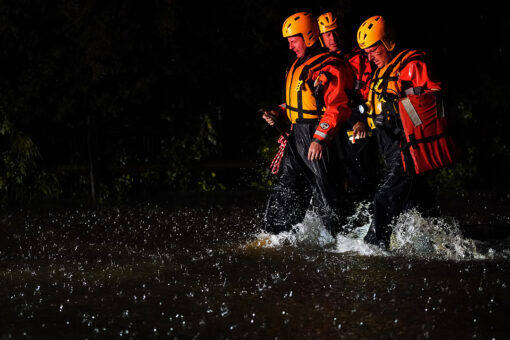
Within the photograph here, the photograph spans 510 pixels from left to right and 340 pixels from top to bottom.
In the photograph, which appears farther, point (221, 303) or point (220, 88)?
point (220, 88)

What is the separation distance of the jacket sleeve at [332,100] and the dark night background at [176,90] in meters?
4.28

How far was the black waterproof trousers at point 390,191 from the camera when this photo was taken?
741 cm

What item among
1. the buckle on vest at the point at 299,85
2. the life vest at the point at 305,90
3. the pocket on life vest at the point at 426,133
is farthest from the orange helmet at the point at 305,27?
the pocket on life vest at the point at 426,133

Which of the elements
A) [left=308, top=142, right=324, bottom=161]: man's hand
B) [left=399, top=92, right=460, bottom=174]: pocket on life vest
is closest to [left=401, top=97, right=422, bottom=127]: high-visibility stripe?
[left=399, top=92, right=460, bottom=174]: pocket on life vest

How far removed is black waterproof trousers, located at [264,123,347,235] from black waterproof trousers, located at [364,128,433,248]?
0.51m

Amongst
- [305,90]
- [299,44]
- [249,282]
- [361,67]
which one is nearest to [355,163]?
[305,90]

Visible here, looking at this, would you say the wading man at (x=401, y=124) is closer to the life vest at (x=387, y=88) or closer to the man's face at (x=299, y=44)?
the life vest at (x=387, y=88)

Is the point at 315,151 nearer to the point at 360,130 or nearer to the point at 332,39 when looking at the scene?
the point at 360,130

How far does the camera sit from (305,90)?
776cm

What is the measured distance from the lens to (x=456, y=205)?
10836mm

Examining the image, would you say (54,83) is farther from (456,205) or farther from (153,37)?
(456,205)

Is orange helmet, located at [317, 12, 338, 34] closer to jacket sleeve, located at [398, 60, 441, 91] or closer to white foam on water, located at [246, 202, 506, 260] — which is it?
jacket sleeve, located at [398, 60, 441, 91]

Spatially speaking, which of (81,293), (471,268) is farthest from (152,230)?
(471,268)

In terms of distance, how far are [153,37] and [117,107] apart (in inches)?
42.4
